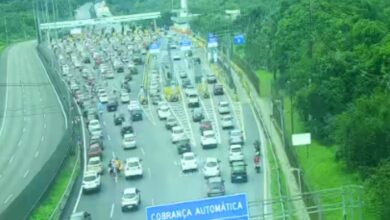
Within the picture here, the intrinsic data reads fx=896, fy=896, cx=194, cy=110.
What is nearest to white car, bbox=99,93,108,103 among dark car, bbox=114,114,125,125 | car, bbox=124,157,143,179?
dark car, bbox=114,114,125,125

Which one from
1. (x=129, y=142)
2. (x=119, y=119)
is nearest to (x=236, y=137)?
(x=129, y=142)

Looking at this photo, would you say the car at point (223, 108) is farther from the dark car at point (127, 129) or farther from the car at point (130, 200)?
the car at point (130, 200)

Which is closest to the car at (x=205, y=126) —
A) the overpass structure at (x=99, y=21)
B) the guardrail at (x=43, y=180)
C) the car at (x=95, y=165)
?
the guardrail at (x=43, y=180)

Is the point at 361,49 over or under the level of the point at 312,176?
over

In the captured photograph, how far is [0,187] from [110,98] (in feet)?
61.8

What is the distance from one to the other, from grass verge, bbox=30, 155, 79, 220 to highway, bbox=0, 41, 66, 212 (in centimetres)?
133

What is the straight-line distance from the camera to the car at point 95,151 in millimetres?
39406

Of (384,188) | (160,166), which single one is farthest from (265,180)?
(384,188)

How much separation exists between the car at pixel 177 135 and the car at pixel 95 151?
3464 mm

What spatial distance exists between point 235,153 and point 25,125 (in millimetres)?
19931

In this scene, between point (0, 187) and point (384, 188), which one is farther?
point (0, 187)

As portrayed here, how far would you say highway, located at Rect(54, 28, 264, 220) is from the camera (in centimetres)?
3144

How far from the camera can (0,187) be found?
121 feet

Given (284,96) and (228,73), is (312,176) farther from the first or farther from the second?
(228,73)
